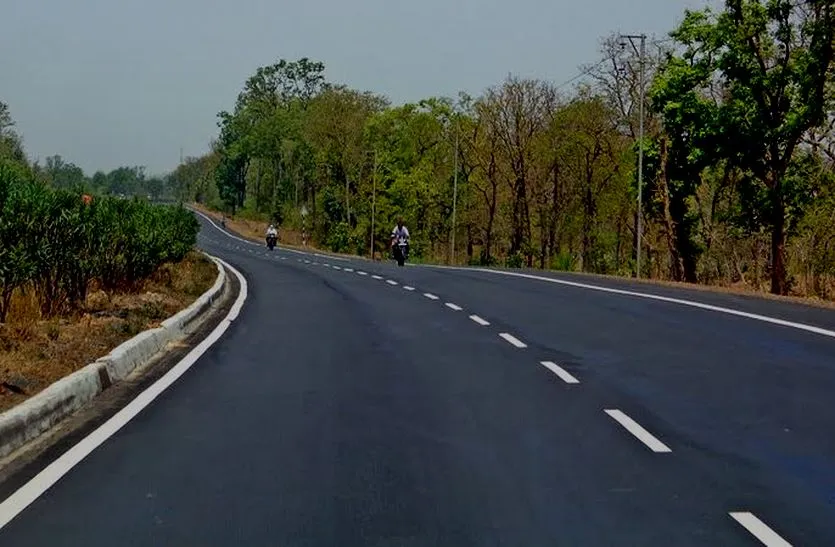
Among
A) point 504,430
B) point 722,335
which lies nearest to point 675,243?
point 722,335

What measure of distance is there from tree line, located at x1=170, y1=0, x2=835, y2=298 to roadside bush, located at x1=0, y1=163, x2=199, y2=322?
912 inches

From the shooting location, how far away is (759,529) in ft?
17.6

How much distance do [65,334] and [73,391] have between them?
13.6 feet

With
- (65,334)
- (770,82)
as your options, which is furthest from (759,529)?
(770,82)

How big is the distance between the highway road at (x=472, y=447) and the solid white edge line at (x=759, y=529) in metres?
0.02

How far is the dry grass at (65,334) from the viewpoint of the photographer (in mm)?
9438

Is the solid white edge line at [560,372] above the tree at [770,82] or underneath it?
underneath

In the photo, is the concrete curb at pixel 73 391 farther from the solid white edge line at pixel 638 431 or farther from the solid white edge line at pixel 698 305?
the solid white edge line at pixel 698 305

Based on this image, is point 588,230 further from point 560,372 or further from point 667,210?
point 560,372

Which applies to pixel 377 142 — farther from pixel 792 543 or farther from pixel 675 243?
pixel 792 543

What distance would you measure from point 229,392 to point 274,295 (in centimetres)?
1461

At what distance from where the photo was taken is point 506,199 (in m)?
81.1

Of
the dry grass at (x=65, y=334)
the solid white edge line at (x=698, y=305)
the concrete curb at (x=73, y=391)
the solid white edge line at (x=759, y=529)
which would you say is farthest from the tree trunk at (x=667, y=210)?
the solid white edge line at (x=759, y=529)

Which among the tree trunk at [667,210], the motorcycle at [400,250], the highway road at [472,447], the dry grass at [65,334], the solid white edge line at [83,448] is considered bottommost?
the solid white edge line at [83,448]
